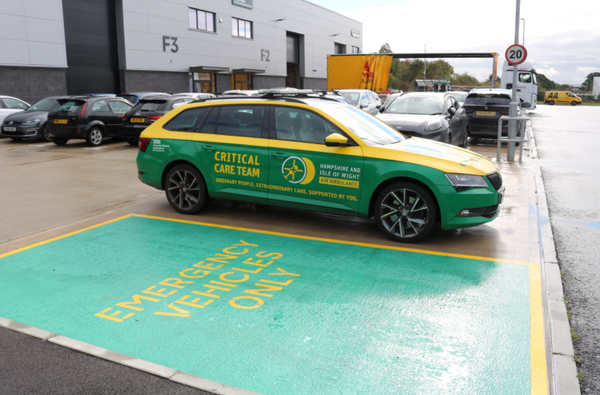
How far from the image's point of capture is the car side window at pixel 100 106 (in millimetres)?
16953

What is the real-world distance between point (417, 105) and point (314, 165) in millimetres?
8031

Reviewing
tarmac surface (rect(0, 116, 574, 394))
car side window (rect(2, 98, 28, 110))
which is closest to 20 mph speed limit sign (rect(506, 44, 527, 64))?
tarmac surface (rect(0, 116, 574, 394))

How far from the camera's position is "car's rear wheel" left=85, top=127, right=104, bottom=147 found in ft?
54.8

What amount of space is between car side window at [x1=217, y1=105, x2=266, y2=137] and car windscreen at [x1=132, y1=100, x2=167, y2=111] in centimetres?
946

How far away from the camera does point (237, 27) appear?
3816cm

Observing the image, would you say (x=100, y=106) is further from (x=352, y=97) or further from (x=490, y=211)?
(x=490, y=211)

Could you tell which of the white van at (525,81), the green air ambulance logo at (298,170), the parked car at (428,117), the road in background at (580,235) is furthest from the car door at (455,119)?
the white van at (525,81)

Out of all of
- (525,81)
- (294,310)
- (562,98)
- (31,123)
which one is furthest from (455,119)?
(562,98)

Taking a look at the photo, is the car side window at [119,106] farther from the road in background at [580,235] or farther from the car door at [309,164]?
the road in background at [580,235]

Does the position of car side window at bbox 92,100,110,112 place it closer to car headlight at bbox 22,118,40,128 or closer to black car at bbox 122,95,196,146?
black car at bbox 122,95,196,146

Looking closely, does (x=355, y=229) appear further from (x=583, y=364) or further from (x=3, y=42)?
(x=3, y=42)

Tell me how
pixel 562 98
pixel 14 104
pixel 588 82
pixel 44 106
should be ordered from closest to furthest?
pixel 44 106
pixel 14 104
pixel 562 98
pixel 588 82

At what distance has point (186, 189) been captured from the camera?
24.7 ft

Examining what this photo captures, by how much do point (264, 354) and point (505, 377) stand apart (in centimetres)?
163
